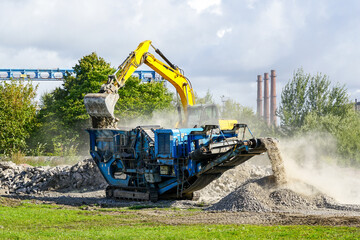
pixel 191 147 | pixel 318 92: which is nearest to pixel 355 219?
pixel 191 147

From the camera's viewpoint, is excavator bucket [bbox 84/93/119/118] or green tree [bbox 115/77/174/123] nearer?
excavator bucket [bbox 84/93/119/118]

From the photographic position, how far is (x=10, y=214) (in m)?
16.0

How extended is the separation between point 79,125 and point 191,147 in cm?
2729

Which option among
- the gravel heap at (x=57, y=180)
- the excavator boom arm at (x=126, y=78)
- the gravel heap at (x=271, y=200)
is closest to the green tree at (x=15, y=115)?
the gravel heap at (x=57, y=180)

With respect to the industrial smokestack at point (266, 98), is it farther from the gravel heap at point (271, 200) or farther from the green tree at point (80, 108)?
the gravel heap at point (271, 200)

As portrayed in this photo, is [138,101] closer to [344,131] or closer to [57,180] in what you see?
[344,131]

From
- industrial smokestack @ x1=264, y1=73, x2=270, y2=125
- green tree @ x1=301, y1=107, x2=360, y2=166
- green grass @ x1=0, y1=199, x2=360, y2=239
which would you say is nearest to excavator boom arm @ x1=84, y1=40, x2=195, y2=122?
green grass @ x1=0, y1=199, x2=360, y2=239

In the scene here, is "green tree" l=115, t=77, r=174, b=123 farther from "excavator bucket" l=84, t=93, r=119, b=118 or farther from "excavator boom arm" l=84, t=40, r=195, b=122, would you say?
"excavator bucket" l=84, t=93, r=119, b=118

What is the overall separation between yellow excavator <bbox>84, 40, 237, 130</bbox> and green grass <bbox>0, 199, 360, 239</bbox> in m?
5.84

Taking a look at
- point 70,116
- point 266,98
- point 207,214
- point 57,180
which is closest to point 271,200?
point 207,214

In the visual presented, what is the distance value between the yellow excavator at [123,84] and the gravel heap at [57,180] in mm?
4055

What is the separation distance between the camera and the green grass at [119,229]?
12.1 metres

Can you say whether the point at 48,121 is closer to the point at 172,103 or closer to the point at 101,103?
the point at 172,103

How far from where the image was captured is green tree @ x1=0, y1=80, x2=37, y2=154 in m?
38.2
